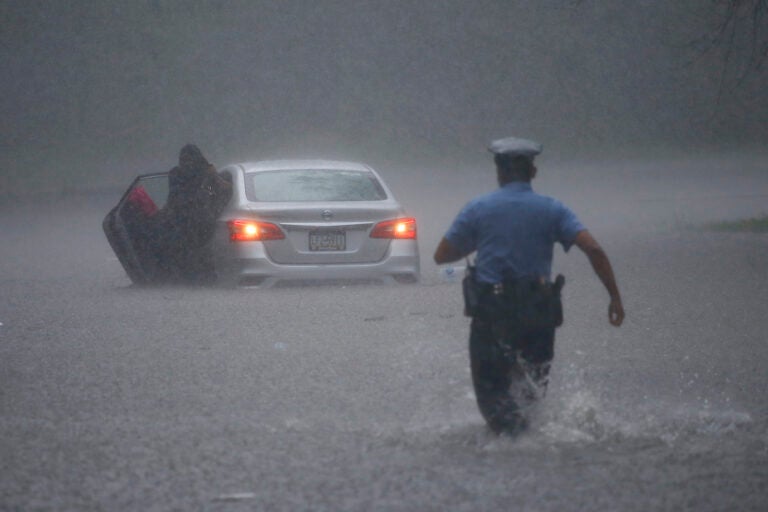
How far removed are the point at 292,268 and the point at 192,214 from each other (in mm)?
1481

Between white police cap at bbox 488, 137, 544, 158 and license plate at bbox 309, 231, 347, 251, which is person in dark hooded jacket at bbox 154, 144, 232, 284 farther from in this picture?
white police cap at bbox 488, 137, 544, 158

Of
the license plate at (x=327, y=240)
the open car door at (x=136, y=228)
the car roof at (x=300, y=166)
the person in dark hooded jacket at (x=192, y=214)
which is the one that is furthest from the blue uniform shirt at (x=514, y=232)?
the open car door at (x=136, y=228)

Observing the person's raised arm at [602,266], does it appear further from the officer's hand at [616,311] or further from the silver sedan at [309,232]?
the silver sedan at [309,232]

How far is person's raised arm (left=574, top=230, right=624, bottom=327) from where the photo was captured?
6.80m

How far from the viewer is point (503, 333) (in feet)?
22.4

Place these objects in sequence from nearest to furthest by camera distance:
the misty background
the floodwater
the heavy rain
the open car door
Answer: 1. the floodwater
2. the heavy rain
3. the open car door
4. the misty background

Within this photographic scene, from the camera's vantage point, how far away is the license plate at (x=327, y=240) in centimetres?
1411

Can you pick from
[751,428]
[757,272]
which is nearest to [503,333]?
[751,428]

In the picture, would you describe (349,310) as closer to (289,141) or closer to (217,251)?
(217,251)

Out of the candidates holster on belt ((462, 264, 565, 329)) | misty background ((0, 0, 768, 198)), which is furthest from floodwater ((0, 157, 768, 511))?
misty background ((0, 0, 768, 198))

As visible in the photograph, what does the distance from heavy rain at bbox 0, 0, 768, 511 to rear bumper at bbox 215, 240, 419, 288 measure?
251 mm

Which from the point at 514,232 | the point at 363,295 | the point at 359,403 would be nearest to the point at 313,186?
the point at 363,295

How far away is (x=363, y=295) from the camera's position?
14500 mm

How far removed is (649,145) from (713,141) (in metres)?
2.32
